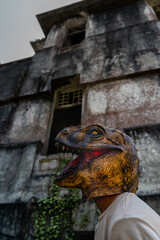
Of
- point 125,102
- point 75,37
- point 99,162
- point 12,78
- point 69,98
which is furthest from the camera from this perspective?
point 75,37

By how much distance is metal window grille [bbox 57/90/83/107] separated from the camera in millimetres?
6588

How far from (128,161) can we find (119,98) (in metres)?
4.06

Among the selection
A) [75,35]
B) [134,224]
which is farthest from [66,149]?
[75,35]

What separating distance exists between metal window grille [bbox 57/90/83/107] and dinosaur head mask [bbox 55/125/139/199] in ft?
16.1

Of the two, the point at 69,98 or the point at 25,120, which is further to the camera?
the point at 69,98

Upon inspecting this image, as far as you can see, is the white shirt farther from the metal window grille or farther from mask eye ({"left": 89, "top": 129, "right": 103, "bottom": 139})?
the metal window grille

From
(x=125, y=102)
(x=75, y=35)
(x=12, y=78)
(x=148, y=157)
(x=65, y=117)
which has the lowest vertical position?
(x=65, y=117)

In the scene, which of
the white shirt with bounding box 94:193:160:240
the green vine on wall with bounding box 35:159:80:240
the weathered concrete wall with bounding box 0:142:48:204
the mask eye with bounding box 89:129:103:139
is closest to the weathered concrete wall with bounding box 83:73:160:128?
the weathered concrete wall with bounding box 0:142:48:204

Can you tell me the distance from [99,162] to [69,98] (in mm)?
5510

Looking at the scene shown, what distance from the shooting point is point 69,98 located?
6.81 metres

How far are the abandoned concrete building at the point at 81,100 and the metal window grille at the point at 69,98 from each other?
0.04m

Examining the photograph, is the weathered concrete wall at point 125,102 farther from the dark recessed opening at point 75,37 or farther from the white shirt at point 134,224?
the dark recessed opening at point 75,37

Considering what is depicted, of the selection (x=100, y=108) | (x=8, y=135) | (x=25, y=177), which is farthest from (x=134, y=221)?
(x=8, y=135)

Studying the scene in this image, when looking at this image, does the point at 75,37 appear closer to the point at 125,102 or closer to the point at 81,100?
the point at 81,100
